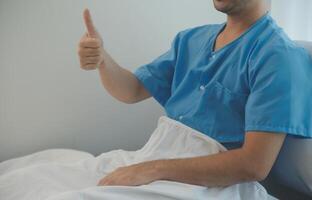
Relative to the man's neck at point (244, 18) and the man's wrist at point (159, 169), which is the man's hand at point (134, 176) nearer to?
the man's wrist at point (159, 169)

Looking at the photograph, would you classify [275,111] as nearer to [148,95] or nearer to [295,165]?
[295,165]

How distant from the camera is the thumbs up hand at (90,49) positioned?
1.01 m

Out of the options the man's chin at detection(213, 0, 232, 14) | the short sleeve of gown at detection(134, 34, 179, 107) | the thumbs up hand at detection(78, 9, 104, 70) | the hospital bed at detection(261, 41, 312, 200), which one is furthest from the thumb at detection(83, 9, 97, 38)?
the hospital bed at detection(261, 41, 312, 200)

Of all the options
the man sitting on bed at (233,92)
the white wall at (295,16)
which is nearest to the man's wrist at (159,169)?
the man sitting on bed at (233,92)

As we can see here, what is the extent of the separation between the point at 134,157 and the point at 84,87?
0.38 m

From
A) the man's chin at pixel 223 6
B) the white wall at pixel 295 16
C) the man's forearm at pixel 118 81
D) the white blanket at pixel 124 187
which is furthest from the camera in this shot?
the white wall at pixel 295 16

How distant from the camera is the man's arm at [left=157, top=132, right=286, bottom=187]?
0.85 m

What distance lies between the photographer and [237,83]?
94 cm

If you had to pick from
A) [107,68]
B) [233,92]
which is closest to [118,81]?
[107,68]

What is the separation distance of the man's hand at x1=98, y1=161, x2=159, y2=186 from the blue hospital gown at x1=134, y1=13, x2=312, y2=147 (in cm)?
17

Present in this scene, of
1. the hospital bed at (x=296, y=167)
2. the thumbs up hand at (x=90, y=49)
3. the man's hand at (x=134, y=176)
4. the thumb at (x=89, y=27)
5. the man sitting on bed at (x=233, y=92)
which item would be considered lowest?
the hospital bed at (x=296, y=167)

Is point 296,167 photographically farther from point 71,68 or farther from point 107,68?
point 71,68

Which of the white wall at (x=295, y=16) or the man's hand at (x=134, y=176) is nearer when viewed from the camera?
the man's hand at (x=134, y=176)

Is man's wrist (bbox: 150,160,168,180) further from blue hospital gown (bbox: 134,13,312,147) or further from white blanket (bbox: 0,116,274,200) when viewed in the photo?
blue hospital gown (bbox: 134,13,312,147)
